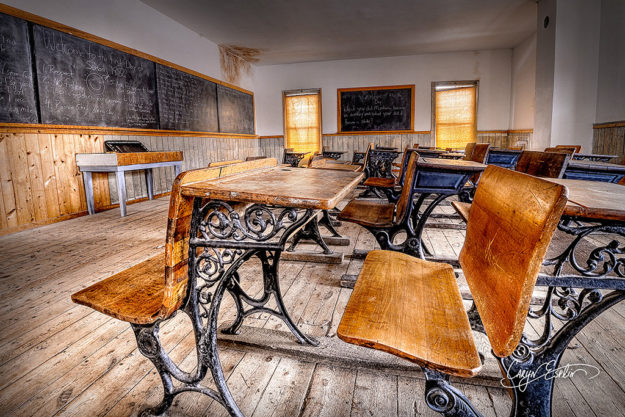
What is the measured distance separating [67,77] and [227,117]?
396cm

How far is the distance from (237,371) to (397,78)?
8511mm

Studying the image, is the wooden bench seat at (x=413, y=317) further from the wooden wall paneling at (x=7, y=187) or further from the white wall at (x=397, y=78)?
the white wall at (x=397, y=78)

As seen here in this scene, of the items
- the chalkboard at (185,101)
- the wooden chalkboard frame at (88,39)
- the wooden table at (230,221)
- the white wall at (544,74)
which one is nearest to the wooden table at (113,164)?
the wooden chalkboard frame at (88,39)

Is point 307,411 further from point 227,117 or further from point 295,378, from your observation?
point 227,117

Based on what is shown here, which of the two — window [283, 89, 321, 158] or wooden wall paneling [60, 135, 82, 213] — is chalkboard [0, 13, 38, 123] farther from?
window [283, 89, 321, 158]

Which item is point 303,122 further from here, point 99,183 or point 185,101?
point 99,183

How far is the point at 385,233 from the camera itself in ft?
6.56

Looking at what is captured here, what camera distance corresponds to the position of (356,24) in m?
6.32

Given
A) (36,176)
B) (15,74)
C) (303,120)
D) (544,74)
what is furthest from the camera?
(303,120)

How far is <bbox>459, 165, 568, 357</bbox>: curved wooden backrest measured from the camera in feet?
2.11

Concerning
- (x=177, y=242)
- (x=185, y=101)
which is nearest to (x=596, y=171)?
(x=177, y=242)

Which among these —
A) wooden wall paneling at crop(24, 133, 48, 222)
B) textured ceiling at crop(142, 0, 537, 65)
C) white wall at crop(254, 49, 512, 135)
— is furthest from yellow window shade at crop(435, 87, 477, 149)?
A: wooden wall paneling at crop(24, 133, 48, 222)

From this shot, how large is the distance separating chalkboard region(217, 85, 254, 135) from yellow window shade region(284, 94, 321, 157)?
0.98 metres

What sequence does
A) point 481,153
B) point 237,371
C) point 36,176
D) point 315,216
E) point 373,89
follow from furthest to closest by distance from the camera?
point 373,89 < point 36,176 < point 481,153 < point 315,216 < point 237,371
